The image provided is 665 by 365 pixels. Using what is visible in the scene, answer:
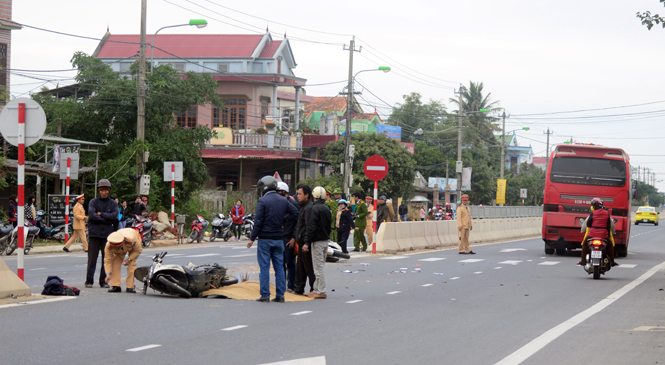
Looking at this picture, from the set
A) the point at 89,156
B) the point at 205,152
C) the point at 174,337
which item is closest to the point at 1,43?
the point at 89,156

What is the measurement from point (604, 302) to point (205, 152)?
37536 mm

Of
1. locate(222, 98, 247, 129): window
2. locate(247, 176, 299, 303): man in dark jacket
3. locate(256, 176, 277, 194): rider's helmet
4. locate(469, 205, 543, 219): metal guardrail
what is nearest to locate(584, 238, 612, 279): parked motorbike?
locate(247, 176, 299, 303): man in dark jacket

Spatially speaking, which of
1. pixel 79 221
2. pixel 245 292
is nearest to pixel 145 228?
pixel 79 221

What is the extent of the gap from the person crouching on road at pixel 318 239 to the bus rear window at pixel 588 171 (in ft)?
45.3

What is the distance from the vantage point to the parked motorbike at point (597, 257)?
15.6 metres

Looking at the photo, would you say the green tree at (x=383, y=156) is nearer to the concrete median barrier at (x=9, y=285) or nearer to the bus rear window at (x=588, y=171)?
the bus rear window at (x=588, y=171)

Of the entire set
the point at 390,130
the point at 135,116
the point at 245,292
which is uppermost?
the point at 390,130

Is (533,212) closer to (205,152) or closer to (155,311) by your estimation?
(205,152)

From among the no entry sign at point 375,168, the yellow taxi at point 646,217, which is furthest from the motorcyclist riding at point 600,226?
the yellow taxi at point 646,217

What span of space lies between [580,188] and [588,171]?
24.2 inches

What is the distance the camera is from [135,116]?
3325 cm

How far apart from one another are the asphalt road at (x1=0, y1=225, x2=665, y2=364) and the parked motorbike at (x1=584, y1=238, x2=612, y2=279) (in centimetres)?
66

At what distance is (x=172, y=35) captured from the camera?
6050 cm

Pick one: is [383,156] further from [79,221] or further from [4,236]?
[4,236]
